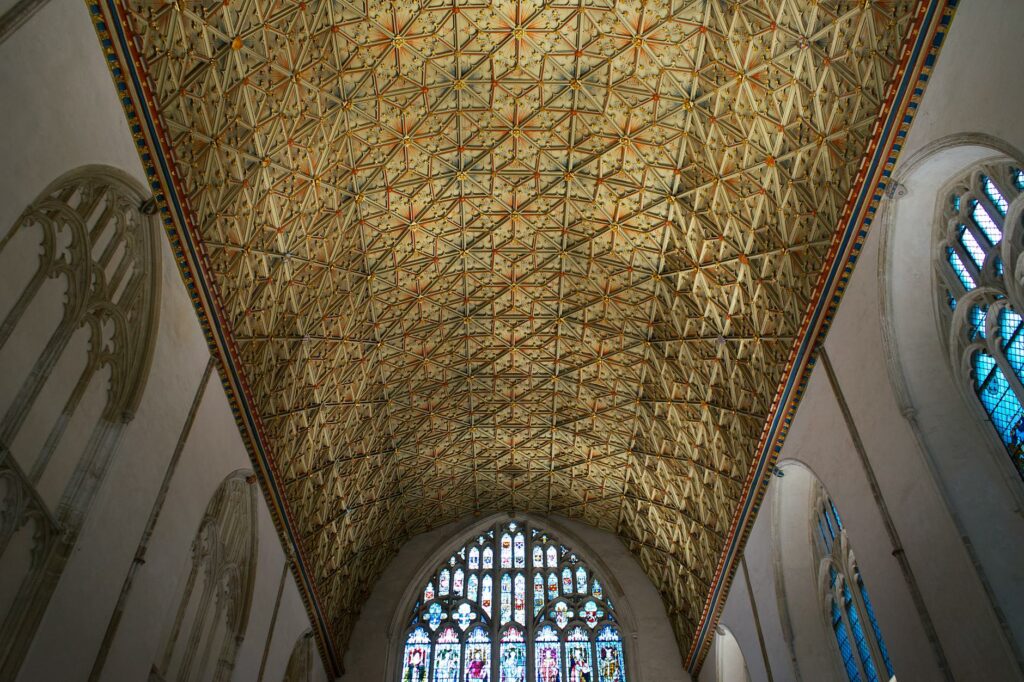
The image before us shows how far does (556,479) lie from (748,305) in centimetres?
1116

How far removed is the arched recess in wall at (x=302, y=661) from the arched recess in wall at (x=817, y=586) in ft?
39.0

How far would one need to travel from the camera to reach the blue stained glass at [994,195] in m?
11.0

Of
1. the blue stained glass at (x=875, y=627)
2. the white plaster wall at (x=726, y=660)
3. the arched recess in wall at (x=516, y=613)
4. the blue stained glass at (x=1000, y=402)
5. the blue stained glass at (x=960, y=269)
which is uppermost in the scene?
the arched recess in wall at (x=516, y=613)

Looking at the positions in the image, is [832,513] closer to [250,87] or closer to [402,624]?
[250,87]

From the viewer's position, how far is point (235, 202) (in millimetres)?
15008

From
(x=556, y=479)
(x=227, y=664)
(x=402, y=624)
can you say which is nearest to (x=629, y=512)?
(x=556, y=479)

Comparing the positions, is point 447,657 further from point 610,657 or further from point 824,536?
point 824,536

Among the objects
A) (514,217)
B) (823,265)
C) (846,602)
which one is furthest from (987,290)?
(514,217)

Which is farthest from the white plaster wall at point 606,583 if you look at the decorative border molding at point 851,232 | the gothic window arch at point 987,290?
the gothic window arch at point 987,290

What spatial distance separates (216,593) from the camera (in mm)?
16391

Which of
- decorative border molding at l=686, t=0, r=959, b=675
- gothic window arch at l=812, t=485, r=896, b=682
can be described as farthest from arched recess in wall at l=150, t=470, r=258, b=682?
gothic window arch at l=812, t=485, r=896, b=682

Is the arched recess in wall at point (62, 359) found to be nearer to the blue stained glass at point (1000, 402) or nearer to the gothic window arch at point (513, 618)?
the blue stained glass at point (1000, 402)

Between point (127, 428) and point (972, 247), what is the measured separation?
12.2 metres

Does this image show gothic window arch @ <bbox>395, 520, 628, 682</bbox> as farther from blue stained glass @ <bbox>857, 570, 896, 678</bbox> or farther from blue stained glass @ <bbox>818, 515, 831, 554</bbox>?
blue stained glass @ <bbox>857, 570, 896, 678</bbox>
